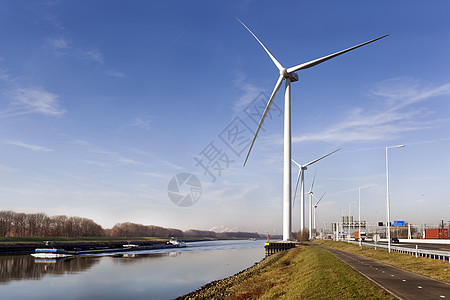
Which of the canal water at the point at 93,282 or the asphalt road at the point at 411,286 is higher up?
the asphalt road at the point at 411,286

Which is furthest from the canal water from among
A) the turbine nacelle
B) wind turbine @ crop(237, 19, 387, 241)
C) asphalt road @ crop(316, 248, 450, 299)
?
the turbine nacelle

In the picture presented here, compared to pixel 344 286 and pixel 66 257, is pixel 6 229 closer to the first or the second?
pixel 66 257

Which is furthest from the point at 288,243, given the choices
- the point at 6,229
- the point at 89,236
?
the point at 89,236

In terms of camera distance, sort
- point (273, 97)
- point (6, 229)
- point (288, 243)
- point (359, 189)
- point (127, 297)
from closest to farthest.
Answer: point (127, 297), point (273, 97), point (288, 243), point (359, 189), point (6, 229)

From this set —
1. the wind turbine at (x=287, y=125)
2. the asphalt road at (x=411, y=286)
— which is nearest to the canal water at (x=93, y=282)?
the wind turbine at (x=287, y=125)

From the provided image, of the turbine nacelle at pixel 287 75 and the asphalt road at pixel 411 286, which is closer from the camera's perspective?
the asphalt road at pixel 411 286

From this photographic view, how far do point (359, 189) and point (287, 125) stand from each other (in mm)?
28793

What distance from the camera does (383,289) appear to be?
70.2 feet

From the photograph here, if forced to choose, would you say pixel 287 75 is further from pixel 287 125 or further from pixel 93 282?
pixel 93 282

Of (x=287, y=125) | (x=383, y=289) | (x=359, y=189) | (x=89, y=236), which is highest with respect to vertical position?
(x=287, y=125)

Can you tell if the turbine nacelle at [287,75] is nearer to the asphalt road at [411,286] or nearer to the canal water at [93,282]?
the canal water at [93,282]

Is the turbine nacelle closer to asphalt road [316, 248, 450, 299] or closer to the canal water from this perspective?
the canal water

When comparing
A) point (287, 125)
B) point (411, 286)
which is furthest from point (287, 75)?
point (411, 286)

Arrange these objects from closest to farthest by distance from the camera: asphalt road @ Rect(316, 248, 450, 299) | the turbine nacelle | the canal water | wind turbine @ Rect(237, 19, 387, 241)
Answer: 1. asphalt road @ Rect(316, 248, 450, 299)
2. the canal water
3. wind turbine @ Rect(237, 19, 387, 241)
4. the turbine nacelle
